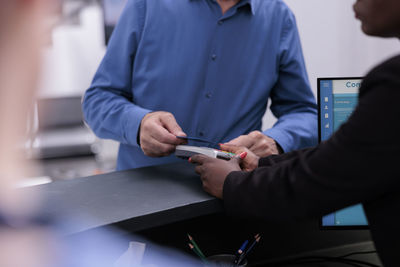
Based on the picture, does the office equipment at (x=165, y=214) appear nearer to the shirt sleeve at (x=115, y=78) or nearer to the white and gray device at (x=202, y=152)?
the white and gray device at (x=202, y=152)

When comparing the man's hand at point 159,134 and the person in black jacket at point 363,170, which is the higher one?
the person in black jacket at point 363,170

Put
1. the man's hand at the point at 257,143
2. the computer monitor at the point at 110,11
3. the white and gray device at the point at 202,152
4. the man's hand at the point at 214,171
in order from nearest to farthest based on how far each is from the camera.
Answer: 1. the man's hand at the point at 214,171
2. the white and gray device at the point at 202,152
3. the man's hand at the point at 257,143
4. the computer monitor at the point at 110,11

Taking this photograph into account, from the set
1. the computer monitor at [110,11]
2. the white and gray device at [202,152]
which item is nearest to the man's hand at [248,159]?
the white and gray device at [202,152]

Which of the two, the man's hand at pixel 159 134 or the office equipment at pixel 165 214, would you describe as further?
the man's hand at pixel 159 134

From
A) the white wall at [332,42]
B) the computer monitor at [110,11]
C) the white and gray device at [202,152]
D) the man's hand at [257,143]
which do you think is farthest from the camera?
the computer monitor at [110,11]

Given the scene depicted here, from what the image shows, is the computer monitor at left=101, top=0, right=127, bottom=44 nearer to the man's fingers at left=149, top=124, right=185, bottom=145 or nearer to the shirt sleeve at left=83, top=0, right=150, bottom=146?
the shirt sleeve at left=83, top=0, right=150, bottom=146

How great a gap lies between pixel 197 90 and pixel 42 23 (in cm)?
105

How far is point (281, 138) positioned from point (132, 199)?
0.52 m

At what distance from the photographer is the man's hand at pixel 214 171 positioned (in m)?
0.89

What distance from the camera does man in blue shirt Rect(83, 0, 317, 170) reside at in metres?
1.36

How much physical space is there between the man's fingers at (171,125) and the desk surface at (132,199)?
0.09 m

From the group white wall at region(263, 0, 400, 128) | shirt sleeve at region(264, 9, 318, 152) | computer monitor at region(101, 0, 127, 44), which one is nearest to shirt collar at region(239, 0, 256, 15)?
shirt sleeve at region(264, 9, 318, 152)

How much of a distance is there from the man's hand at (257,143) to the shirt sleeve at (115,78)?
0.35 metres

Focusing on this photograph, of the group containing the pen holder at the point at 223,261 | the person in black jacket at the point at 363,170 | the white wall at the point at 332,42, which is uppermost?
the person in black jacket at the point at 363,170
